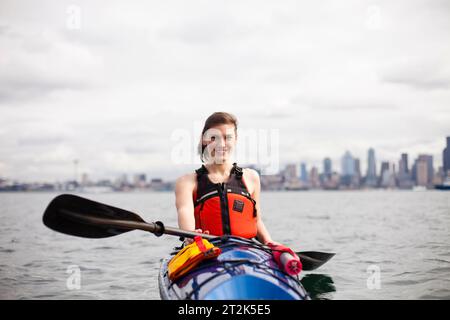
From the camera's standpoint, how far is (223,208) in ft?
17.3

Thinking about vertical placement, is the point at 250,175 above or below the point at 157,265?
above

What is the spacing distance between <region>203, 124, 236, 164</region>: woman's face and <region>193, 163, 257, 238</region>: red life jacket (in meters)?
0.23

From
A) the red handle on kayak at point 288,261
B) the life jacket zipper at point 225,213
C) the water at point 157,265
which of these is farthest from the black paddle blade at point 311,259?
the red handle on kayak at point 288,261

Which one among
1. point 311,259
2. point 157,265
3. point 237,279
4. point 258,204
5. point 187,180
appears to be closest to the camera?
point 237,279

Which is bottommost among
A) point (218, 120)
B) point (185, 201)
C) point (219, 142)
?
point (185, 201)

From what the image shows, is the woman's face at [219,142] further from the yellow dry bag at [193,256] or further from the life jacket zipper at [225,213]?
the yellow dry bag at [193,256]

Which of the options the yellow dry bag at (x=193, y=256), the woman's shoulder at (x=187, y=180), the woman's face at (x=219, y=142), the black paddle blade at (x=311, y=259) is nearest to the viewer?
the yellow dry bag at (x=193, y=256)

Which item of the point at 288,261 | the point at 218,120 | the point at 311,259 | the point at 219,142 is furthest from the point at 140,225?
the point at 311,259

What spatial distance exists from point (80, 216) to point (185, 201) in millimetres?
1082

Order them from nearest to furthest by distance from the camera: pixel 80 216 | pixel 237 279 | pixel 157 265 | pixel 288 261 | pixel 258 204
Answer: pixel 237 279
pixel 288 261
pixel 80 216
pixel 258 204
pixel 157 265

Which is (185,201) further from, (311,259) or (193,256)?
(311,259)

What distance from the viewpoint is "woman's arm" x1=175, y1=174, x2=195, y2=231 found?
5.14m

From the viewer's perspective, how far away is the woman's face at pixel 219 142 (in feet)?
17.2
